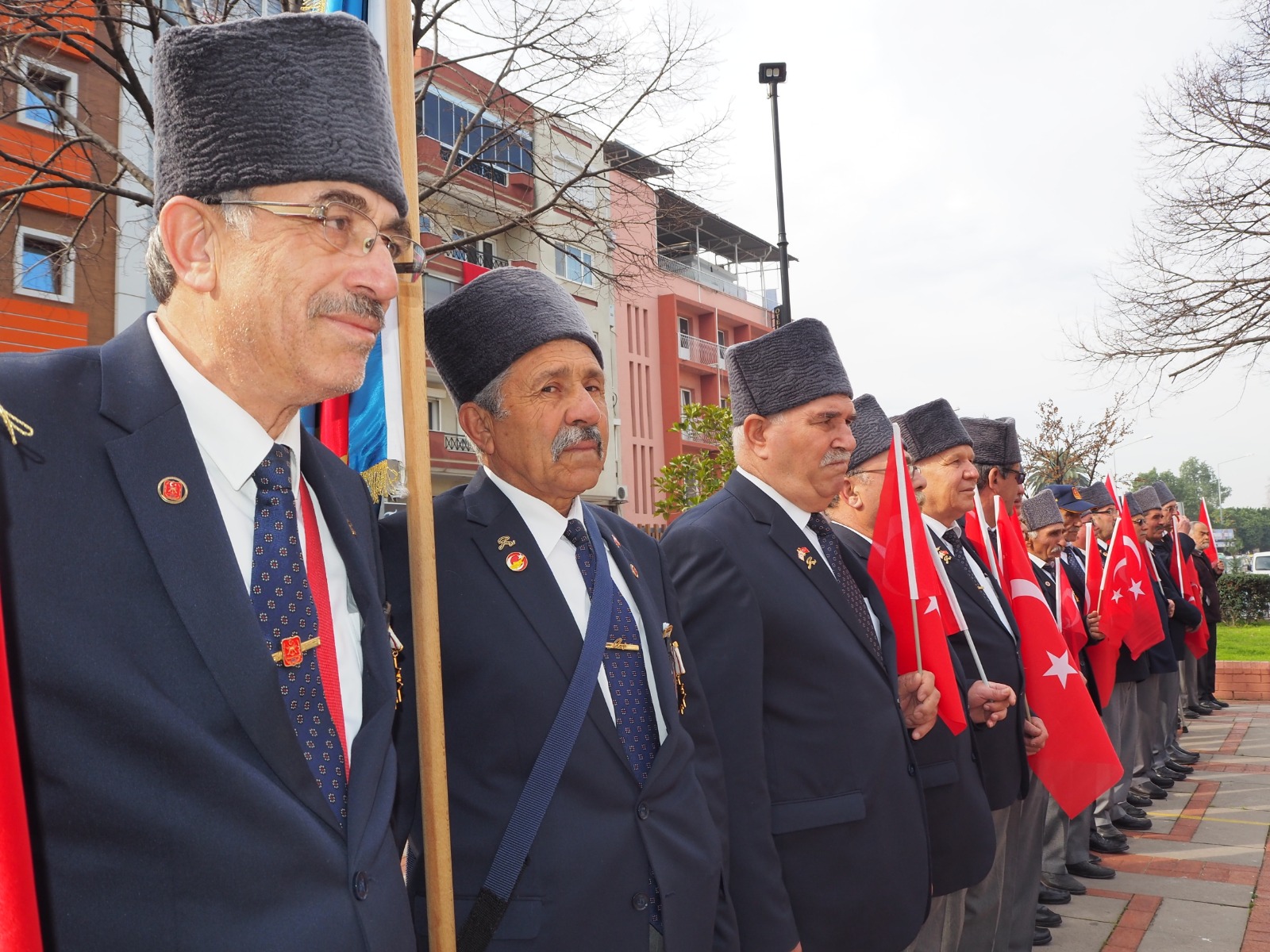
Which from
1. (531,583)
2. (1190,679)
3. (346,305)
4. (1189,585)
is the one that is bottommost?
(1190,679)

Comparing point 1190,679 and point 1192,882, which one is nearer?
point 1192,882

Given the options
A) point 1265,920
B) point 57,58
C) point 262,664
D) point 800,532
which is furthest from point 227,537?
point 57,58

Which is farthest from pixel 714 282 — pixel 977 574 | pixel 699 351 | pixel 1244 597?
pixel 977 574

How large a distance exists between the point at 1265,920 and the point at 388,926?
533 centimetres

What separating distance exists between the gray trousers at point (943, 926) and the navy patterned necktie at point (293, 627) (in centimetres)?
262

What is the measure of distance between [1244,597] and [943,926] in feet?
70.7

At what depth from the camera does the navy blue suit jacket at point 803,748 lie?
2.68 m

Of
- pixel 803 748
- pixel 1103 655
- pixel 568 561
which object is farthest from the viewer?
pixel 1103 655

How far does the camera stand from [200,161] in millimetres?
1664

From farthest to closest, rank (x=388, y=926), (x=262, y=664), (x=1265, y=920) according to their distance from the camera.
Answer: (x=1265, y=920)
(x=388, y=926)
(x=262, y=664)

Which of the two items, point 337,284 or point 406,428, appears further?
point 406,428

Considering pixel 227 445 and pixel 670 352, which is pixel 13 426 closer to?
pixel 227 445

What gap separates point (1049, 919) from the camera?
5.17 m

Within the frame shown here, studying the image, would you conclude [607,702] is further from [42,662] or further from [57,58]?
[57,58]
